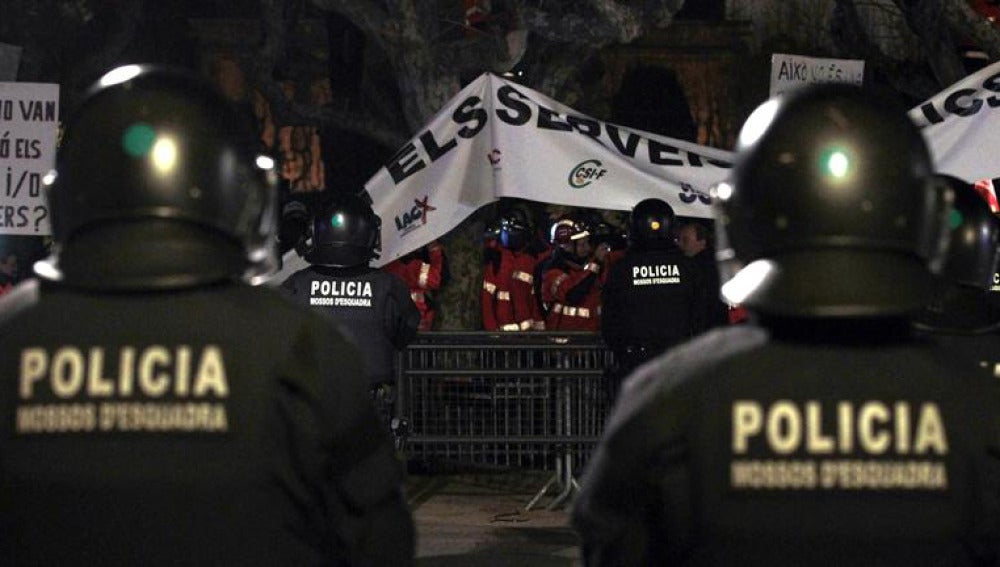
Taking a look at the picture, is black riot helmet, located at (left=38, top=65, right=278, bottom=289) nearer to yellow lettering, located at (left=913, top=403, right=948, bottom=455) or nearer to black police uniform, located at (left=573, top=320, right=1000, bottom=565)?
black police uniform, located at (left=573, top=320, right=1000, bottom=565)

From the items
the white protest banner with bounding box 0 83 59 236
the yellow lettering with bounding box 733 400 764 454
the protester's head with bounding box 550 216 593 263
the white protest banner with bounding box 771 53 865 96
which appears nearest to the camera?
the yellow lettering with bounding box 733 400 764 454

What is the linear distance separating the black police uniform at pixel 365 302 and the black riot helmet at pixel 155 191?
6.37 meters

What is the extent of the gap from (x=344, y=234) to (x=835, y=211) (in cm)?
686

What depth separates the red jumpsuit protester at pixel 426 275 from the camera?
46.3 ft

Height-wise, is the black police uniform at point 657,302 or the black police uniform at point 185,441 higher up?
the black police uniform at point 657,302

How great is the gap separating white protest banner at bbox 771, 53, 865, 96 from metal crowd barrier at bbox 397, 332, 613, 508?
267cm

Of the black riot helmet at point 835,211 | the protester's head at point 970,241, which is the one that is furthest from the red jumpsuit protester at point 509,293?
the black riot helmet at point 835,211

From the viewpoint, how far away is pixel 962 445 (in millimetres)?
2980

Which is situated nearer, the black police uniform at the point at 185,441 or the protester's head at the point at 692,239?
the black police uniform at the point at 185,441

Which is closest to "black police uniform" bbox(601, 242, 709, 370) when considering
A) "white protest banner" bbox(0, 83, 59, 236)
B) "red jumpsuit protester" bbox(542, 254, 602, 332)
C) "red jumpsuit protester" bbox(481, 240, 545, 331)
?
"red jumpsuit protester" bbox(542, 254, 602, 332)

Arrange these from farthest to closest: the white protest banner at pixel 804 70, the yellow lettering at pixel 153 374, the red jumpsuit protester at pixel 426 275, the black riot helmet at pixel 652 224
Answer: the red jumpsuit protester at pixel 426 275 < the white protest banner at pixel 804 70 < the black riot helmet at pixel 652 224 < the yellow lettering at pixel 153 374

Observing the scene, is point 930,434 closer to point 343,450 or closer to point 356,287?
point 343,450

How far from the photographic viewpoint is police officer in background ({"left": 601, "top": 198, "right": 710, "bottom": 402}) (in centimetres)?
1101

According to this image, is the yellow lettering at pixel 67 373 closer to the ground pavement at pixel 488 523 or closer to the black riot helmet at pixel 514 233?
the ground pavement at pixel 488 523
